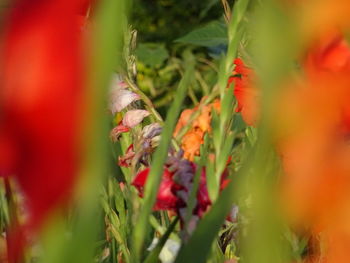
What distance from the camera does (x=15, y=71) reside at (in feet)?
0.48

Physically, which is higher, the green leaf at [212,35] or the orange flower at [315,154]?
the orange flower at [315,154]

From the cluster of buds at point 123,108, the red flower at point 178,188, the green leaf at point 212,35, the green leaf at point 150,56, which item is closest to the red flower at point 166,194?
the red flower at point 178,188

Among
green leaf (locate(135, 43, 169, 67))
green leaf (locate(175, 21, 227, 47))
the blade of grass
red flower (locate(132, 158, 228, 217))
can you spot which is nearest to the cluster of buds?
red flower (locate(132, 158, 228, 217))

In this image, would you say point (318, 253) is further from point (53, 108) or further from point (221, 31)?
point (221, 31)

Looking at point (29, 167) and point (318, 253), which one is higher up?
point (29, 167)

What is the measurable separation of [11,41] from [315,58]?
120mm

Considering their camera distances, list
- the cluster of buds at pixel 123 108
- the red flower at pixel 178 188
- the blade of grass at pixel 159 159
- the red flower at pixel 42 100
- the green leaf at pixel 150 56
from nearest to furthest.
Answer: the red flower at pixel 42 100 → the blade of grass at pixel 159 159 → the red flower at pixel 178 188 → the cluster of buds at pixel 123 108 → the green leaf at pixel 150 56

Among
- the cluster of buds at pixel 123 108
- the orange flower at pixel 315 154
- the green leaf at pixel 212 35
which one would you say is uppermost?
the orange flower at pixel 315 154

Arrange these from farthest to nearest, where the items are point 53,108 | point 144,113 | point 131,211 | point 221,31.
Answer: point 221,31 → point 144,113 → point 131,211 → point 53,108

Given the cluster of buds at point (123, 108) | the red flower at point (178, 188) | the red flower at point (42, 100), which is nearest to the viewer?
the red flower at point (42, 100)

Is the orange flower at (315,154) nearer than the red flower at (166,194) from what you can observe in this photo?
Yes

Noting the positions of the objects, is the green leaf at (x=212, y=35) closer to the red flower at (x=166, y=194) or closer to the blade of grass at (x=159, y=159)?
the red flower at (x=166, y=194)

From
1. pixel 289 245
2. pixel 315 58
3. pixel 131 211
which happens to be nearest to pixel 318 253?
pixel 289 245

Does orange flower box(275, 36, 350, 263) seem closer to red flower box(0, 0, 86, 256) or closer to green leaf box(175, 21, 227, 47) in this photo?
red flower box(0, 0, 86, 256)
